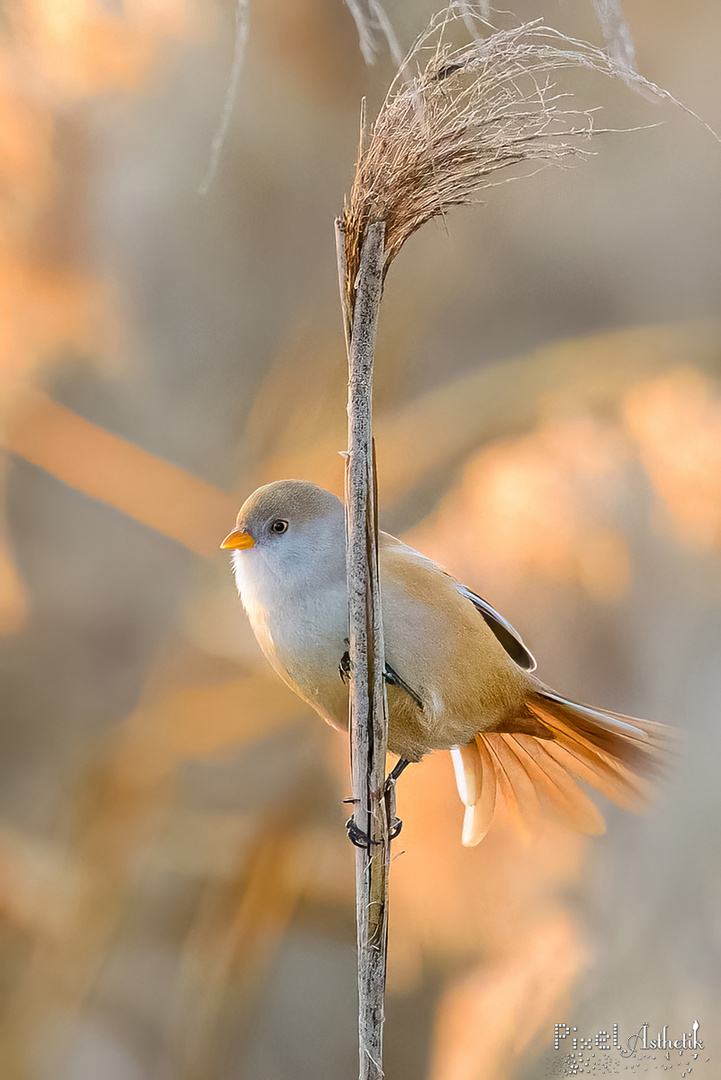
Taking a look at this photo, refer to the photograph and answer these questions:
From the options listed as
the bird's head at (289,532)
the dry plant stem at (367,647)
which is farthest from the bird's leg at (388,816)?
the bird's head at (289,532)

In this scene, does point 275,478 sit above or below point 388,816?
above

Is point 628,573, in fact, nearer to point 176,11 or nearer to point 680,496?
point 680,496

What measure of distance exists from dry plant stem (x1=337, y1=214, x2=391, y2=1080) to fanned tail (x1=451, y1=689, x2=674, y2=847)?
0.71 feet

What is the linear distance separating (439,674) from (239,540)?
25cm

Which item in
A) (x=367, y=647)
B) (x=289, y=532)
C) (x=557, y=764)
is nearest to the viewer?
(x=367, y=647)

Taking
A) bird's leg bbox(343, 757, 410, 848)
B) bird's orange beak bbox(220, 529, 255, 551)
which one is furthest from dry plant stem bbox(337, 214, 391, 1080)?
bird's orange beak bbox(220, 529, 255, 551)

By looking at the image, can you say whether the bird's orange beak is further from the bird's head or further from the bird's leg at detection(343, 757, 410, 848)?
the bird's leg at detection(343, 757, 410, 848)

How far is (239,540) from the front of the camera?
82 cm

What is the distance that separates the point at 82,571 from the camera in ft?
3.22

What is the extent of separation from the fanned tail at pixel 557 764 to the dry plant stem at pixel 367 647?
215 mm

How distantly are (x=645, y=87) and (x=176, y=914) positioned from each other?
114 centimetres

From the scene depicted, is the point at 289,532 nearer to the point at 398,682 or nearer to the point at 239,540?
the point at 239,540

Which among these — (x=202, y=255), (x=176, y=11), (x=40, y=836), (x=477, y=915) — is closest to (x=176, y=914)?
(x=40, y=836)

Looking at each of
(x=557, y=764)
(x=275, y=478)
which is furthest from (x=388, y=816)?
(x=275, y=478)
